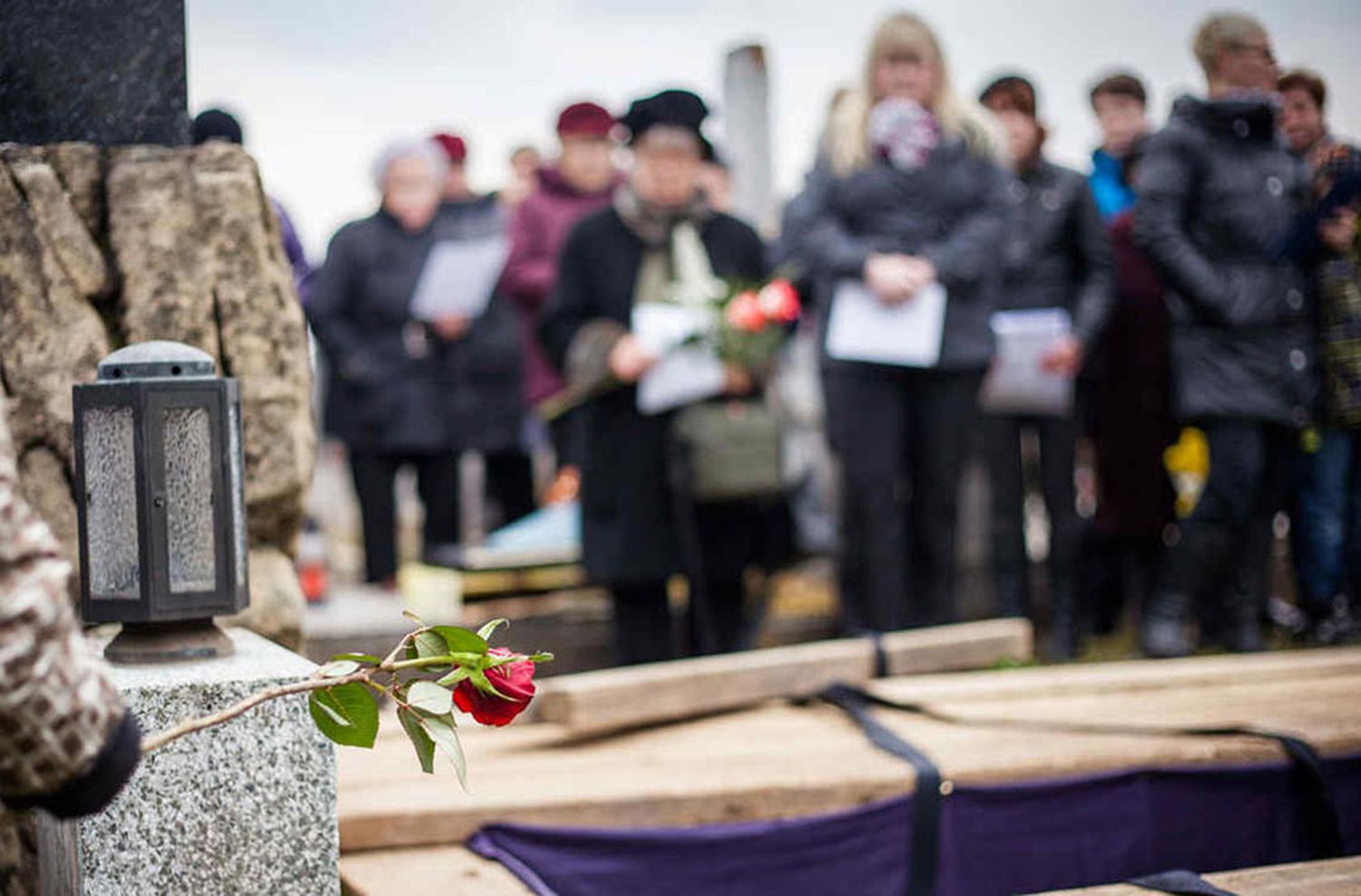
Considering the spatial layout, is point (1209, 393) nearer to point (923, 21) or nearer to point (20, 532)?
point (923, 21)

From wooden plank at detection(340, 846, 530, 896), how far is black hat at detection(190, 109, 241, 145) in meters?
3.17

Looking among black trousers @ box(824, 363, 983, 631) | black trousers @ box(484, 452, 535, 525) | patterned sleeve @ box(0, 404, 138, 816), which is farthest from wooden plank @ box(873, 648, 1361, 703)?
black trousers @ box(484, 452, 535, 525)

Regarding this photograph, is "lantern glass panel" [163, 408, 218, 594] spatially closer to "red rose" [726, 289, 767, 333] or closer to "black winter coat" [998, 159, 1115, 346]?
"red rose" [726, 289, 767, 333]

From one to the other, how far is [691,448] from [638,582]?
493mm

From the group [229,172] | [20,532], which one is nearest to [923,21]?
[229,172]

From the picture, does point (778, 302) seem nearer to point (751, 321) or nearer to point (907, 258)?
point (751, 321)

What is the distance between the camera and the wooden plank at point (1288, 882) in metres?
2.35

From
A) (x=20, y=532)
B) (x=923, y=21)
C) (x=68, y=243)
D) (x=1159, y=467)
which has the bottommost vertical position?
(x=1159, y=467)

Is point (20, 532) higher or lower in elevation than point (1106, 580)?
higher

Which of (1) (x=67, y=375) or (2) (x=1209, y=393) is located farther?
(2) (x=1209, y=393)

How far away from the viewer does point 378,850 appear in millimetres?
2727

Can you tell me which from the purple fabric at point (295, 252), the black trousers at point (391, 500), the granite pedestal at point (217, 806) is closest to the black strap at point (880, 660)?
the granite pedestal at point (217, 806)

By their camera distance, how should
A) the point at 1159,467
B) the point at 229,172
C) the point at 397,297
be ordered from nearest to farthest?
the point at 229,172 → the point at 1159,467 → the point at 397,297

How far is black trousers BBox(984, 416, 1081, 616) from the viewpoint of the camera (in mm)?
5941
